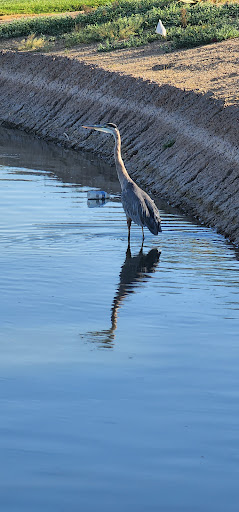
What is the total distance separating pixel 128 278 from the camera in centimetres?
1641

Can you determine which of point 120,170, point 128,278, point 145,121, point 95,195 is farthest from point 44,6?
point 128,278

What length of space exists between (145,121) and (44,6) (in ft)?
142

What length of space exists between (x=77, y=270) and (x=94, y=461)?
7.55m

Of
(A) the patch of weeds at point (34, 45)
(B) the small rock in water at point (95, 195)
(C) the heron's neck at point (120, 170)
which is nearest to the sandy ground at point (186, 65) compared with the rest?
(A) the patch of weeds at point (34, 45)

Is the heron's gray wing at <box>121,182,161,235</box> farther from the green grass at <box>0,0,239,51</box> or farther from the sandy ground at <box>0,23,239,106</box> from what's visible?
the green grass at <box>0,0,239,51</box>

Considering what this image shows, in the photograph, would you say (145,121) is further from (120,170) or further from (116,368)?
(116,368)

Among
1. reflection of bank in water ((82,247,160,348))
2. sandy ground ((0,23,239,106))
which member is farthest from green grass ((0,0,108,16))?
reflection of bank in water ((82,247,160,348))

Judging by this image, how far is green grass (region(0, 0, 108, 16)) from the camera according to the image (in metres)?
69.0

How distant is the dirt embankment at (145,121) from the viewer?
2325 centimetres

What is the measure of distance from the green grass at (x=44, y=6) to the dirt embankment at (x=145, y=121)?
22580 mm

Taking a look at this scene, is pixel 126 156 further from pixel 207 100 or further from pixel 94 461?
pixel 94 461

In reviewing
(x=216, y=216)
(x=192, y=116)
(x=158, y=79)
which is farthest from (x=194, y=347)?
(x=158, y=79)

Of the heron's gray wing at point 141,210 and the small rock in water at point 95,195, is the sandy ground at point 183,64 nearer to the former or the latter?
the small rock in water at point 95,195

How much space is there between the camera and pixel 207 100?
2838 centimetres
